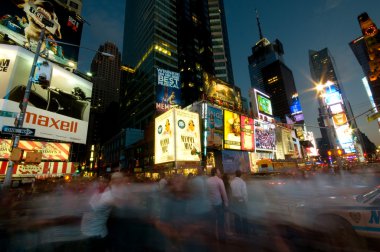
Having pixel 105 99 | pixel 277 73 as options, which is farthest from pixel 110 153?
pixel 277 73

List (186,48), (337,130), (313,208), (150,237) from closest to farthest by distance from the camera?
(313,208) → (150,237) → (337,130) → (186,48)

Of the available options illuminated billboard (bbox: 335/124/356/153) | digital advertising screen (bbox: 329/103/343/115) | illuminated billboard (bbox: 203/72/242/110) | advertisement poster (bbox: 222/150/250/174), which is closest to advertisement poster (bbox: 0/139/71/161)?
illuminated billboard (bbox: 203/72/242/110)

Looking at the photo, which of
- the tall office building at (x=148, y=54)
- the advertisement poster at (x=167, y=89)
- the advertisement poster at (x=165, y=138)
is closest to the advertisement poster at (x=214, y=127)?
the advertisement poster at (x=165, y=138)

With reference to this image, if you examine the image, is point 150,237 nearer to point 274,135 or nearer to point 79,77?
point 79,77

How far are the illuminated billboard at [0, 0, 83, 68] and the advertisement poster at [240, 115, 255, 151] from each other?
27.9 m

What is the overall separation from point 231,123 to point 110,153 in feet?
182

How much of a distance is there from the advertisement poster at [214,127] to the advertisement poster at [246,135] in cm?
514

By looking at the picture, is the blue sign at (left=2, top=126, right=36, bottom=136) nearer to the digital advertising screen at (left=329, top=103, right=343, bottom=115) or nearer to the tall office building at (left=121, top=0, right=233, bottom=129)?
the tall office building at (left=121, top=0, right=233, bottom=129)

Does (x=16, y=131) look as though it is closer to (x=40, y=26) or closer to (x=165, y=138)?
(x=40, y=26)

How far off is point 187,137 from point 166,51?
54187 mm

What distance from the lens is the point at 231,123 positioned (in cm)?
3428

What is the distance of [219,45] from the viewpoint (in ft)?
302

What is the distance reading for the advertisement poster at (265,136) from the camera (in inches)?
1520

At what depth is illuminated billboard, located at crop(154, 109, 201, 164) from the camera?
27.0 m
